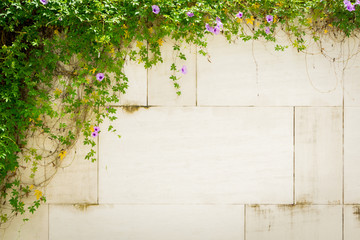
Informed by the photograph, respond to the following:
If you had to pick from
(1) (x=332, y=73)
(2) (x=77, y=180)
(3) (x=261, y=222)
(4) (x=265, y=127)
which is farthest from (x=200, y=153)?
(1) (x=332, y=73)

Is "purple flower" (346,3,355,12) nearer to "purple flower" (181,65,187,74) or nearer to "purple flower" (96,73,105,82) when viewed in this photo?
"purple flower" (181,65,187,74)

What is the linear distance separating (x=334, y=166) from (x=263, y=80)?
3.02ft

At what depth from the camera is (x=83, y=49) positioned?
2838 mm

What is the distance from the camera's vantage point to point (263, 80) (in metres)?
3.01

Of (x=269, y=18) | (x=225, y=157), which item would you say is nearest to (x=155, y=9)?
(x=269, y=18)

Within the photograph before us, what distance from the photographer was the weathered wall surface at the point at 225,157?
2.98m

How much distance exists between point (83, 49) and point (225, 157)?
1411 millimetres

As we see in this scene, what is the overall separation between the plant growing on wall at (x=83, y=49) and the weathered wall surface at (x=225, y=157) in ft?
0.42

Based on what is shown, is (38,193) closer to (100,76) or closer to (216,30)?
(100,76)

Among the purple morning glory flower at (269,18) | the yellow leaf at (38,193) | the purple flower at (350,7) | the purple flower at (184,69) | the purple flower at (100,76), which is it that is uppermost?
the purple flower at (350,7)

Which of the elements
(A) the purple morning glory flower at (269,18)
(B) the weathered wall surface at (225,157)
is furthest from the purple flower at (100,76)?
(A) the purple morning glory flower at (269,18)

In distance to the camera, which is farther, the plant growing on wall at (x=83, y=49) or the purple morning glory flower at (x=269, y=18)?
the purple morning glory flower at (x=269, y=18)

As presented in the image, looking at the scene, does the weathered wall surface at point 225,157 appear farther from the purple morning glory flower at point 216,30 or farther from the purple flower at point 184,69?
the purple morning glory flower at point 216,30

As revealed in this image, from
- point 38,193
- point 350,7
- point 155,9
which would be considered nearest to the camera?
point 155,9
